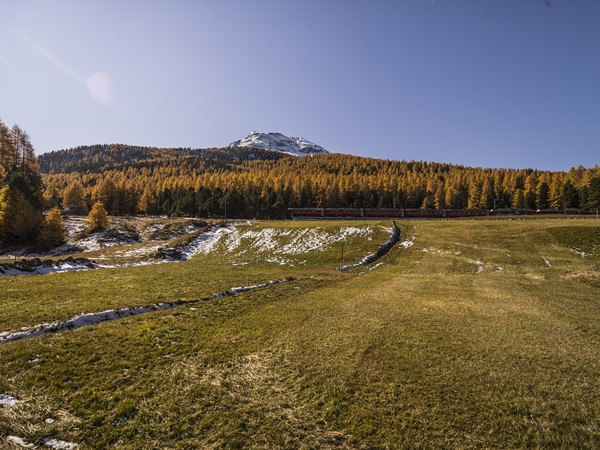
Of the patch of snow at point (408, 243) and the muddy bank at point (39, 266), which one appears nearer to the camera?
the muddy bank at point (39, 266)

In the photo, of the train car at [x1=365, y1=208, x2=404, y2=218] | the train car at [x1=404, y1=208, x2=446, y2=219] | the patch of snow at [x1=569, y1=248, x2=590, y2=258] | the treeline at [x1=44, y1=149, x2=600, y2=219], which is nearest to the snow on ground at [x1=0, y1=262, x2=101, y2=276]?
the patch of snow at [x1=569, y1=248, x2=590, y2=258]

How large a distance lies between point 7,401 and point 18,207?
2842 inches

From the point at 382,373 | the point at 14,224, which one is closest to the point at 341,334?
the point at 382,373

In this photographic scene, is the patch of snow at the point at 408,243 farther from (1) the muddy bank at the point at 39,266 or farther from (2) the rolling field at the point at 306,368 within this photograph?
(1) the muddy bank at the point at 39,266

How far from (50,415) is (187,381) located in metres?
3.41

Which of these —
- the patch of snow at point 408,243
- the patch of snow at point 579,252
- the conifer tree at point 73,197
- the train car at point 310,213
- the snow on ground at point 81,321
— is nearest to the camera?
the snow on ground at point 81,321

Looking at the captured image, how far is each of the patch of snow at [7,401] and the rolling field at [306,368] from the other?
0.43 ft

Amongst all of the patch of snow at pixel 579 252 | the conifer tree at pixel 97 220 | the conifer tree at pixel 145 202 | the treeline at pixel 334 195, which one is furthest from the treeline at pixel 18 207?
the patch of snow at pixel 579 252

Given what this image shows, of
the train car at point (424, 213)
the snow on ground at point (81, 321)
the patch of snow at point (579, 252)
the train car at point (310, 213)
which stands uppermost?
the train car at point (424, 213)

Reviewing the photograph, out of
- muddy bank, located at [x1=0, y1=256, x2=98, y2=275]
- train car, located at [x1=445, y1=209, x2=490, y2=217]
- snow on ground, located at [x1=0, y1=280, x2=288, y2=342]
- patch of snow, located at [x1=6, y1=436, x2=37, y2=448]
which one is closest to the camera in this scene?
patch of snow, located at [x1=6, y1=436, x2=37, y2=448]

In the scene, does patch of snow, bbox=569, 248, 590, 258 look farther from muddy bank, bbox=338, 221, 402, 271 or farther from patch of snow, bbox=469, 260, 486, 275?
muddy bank, bbox=338, 221, 402, 271

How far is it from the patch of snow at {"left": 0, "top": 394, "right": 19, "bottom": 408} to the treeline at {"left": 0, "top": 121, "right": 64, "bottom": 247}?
230 feet

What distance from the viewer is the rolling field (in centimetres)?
645

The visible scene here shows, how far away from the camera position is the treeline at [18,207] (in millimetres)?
54312
